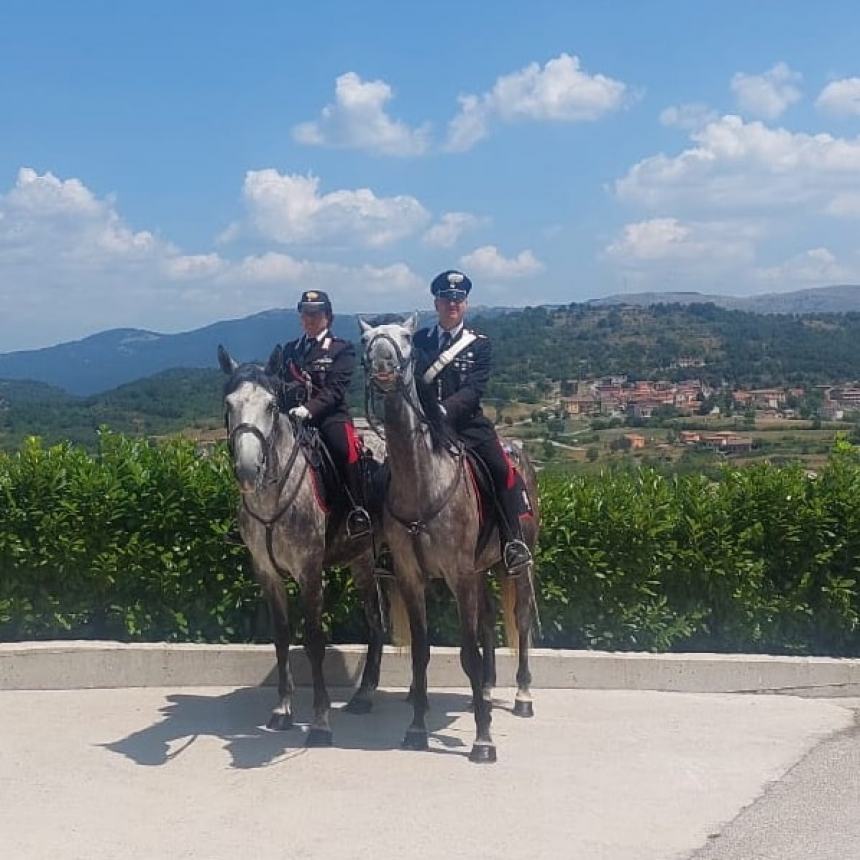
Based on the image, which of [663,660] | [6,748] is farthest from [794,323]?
[6,748]

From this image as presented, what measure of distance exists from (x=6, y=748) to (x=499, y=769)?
3.32 m

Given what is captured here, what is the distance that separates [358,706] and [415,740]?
1017 millimetres

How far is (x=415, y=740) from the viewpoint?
23.6 ft

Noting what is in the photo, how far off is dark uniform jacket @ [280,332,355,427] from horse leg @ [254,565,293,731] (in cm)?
127

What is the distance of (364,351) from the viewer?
6.69 metres

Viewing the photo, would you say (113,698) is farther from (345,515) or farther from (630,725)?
(630,725)

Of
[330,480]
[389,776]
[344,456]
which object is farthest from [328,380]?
[389,776]

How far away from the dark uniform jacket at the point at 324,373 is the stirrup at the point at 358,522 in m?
0.76

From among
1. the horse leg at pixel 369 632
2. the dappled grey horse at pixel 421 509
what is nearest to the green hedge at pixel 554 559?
the horse leg at pixel 369 632

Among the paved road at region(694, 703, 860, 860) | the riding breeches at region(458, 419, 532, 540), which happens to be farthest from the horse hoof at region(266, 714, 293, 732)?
the paved road at region(694, 703, 860, 860)

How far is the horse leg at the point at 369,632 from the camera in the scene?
8.18 m

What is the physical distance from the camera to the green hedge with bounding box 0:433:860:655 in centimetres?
884

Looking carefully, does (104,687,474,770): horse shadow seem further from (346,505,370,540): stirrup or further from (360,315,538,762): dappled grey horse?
(346,505,370,540): stirrup

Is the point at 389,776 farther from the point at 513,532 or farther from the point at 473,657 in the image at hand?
the point at 513,532
